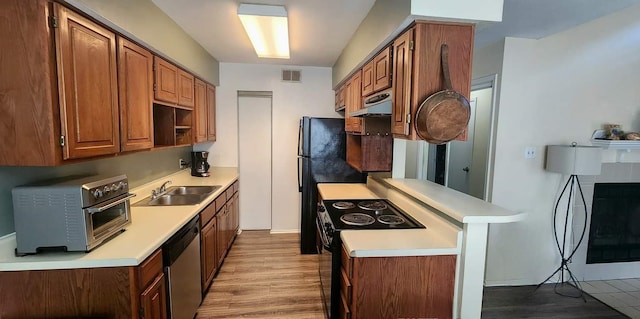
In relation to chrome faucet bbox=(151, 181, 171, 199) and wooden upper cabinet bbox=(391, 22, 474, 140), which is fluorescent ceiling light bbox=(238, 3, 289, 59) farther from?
chrome faucet bbox=(151, 181, 171, 199)

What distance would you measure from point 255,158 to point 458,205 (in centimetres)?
320

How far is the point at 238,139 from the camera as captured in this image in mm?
4359

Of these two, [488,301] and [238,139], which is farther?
[238,139]

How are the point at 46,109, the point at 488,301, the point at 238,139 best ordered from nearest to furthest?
the point at 46,109, the point at 488,301, the point at 238,139

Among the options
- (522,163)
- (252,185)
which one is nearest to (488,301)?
(522,163)

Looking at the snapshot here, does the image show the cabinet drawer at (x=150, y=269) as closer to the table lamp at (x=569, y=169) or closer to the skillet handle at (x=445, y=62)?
the skillet handle at (x=445, y=62)

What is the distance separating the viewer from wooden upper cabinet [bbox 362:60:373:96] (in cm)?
248

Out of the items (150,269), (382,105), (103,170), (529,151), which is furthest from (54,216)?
(529,151)

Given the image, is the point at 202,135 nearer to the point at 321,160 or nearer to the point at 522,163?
Answer: the point at 321,160

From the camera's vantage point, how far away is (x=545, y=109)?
2.90m

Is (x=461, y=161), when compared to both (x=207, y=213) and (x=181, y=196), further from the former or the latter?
(x=181, y=196)

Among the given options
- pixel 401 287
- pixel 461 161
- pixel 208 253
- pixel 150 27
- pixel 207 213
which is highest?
pixel 150 27

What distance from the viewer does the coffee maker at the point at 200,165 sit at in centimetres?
383

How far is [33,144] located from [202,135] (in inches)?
86.9
